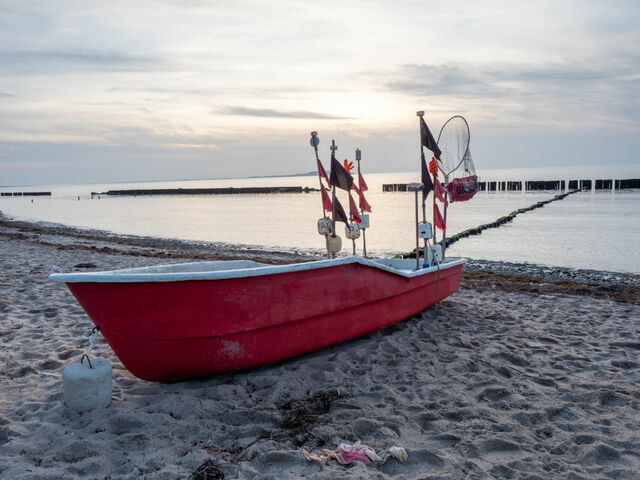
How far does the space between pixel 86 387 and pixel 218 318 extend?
44.1 inches

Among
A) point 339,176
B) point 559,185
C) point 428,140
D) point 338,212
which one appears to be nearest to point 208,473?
point 338,212

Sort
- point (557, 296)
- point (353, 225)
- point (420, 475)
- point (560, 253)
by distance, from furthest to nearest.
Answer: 1. point (560, 253)
2. point (557, 296)
3. point (353, 225)
4. point (420, 475)

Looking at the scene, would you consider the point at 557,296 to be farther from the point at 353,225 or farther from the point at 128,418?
the point at 128,418

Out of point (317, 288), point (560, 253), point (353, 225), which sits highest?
point (353, 225)

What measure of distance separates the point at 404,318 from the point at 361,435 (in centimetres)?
302

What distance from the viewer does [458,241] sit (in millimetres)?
20391

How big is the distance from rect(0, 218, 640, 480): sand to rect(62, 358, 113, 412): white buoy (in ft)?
0.29

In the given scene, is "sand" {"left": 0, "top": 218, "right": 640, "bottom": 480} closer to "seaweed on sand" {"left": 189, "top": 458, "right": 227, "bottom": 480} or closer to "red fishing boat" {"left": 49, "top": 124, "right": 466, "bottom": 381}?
"seaweed on sand" {"left": 189, "top": 458, "right": 227, "bottom": 480}

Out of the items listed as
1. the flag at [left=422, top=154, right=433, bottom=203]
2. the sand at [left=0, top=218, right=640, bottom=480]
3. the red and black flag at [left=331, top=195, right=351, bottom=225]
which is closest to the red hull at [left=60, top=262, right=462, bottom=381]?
the sand at [left=0, top=218, right=640, bottom=480]

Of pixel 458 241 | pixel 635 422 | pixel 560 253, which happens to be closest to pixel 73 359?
pixel 635 422

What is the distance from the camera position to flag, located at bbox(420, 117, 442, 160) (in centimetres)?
656

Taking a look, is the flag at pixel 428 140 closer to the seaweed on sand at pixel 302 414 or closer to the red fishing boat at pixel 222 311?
the red fishing boat at pixel 222 311

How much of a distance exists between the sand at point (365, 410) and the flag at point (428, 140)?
7.49 feet

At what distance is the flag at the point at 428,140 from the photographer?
656cm
